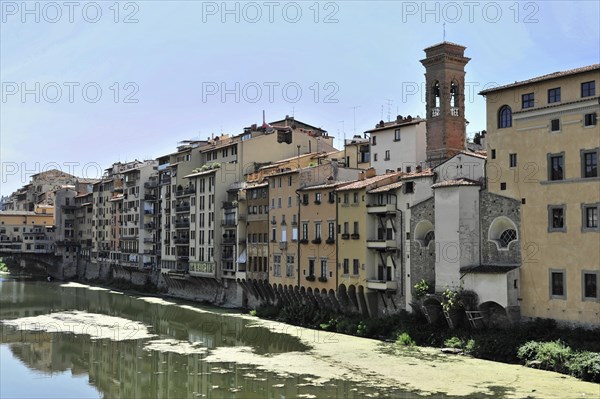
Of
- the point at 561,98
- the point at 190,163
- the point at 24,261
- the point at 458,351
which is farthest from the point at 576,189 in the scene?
the point at 24,261

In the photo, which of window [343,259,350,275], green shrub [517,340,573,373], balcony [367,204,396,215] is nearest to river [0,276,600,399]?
green shrub [517,340,573,373]

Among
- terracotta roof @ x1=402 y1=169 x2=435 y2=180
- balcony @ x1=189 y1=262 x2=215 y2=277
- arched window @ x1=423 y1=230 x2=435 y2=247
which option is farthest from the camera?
balcony @ x1=189 y1=262 x2=215 y2=277

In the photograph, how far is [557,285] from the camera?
39781mm

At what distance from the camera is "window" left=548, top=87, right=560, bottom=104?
40125 millimetres

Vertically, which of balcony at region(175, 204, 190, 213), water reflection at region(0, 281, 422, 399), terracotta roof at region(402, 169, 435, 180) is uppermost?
terracotta roof at region(402, 169, 435, 180)

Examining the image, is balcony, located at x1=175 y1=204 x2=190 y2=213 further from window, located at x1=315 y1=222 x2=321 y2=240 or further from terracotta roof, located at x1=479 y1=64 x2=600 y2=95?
terracotta roof, located at x1=479 y1=64 x2=600 y2=95

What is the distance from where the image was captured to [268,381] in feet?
117

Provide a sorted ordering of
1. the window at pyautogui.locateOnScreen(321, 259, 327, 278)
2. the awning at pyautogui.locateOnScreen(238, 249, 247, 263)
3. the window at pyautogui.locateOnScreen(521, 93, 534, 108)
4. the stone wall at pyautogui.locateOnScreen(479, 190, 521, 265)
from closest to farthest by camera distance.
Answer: the window at pyautogui.locateOnScreen(521, 93, 534, 108) → the stone wall at pyautogui.locateOnScreen(479, 190, 521, 265) → the window at pyautogui.locateOnScreen(321, 259, 327, 278) → the awning at pyautogui.locateOnScreen(238, 249, 247, 263)

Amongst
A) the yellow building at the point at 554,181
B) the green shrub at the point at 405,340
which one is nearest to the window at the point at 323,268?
the green shrub at the point at 405,340

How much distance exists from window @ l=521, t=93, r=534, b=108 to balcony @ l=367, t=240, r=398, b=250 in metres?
13.2

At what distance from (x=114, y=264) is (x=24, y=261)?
135 feet

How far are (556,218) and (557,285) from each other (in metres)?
3.85

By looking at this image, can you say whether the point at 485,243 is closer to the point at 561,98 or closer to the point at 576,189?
the point at 576,189

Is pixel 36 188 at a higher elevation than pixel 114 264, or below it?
higher
